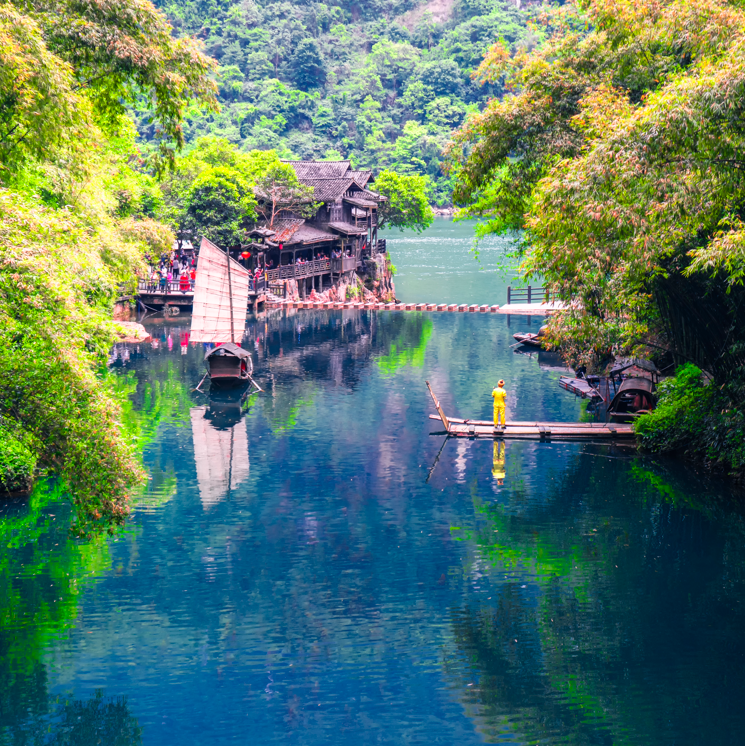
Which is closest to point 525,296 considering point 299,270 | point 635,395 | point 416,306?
point 416,306

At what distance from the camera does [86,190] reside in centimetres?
2455

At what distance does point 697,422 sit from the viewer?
20734mm

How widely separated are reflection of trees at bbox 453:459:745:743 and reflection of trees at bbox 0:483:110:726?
241 inches

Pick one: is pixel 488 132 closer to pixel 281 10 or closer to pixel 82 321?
pixel 82 321

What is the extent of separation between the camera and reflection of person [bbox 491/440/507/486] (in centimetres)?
2120

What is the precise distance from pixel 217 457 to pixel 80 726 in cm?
1214

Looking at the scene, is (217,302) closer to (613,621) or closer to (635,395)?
(635,395)

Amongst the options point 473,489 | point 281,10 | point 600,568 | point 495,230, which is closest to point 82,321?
point 600,568

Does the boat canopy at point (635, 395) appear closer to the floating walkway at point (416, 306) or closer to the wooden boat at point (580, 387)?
the wooden boat at point (580, 387)

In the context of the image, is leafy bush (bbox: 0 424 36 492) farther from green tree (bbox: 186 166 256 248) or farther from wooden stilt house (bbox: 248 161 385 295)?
wooden stilt house (bbox: 248 161 385 295)

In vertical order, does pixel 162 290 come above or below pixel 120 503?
above

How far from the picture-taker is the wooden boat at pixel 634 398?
80.1 ft

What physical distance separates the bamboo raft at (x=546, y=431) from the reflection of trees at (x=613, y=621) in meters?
3.05

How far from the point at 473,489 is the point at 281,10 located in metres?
129
